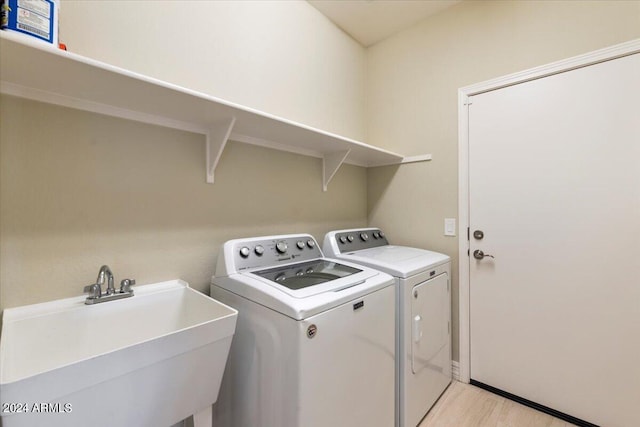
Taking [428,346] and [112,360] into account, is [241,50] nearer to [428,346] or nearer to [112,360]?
[112,360]

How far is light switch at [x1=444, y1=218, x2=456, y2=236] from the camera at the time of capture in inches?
81.9

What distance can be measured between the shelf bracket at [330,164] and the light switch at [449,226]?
0.92 m

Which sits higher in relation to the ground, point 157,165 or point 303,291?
point 157,165

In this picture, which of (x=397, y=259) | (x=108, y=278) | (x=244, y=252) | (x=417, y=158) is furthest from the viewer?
(x=417, y=158)

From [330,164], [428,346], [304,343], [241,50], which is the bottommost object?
[428,346]

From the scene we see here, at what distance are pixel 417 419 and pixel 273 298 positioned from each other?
1.24 metres

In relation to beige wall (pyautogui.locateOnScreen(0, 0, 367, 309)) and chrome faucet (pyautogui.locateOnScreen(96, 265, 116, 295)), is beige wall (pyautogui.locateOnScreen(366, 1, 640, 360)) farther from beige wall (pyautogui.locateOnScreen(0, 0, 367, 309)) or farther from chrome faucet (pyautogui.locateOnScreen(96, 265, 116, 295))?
chrome faucet (pyautogui.locateOnScreen(96, 265, 116, 295))

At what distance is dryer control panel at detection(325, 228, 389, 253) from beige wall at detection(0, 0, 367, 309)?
0.22 m

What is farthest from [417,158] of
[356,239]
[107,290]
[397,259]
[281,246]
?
[107,290]

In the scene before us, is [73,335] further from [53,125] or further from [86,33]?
[86,33]

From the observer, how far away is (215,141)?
1.48 m

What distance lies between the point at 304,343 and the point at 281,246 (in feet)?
2.30

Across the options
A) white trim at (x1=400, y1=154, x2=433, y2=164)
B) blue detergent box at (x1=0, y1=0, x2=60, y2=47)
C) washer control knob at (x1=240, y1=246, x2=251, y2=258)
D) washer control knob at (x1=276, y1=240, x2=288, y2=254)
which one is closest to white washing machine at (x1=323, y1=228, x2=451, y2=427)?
washer control knob at (x1=276, y1=240, x2=288, y2=254)

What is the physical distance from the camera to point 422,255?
1.91 meters
